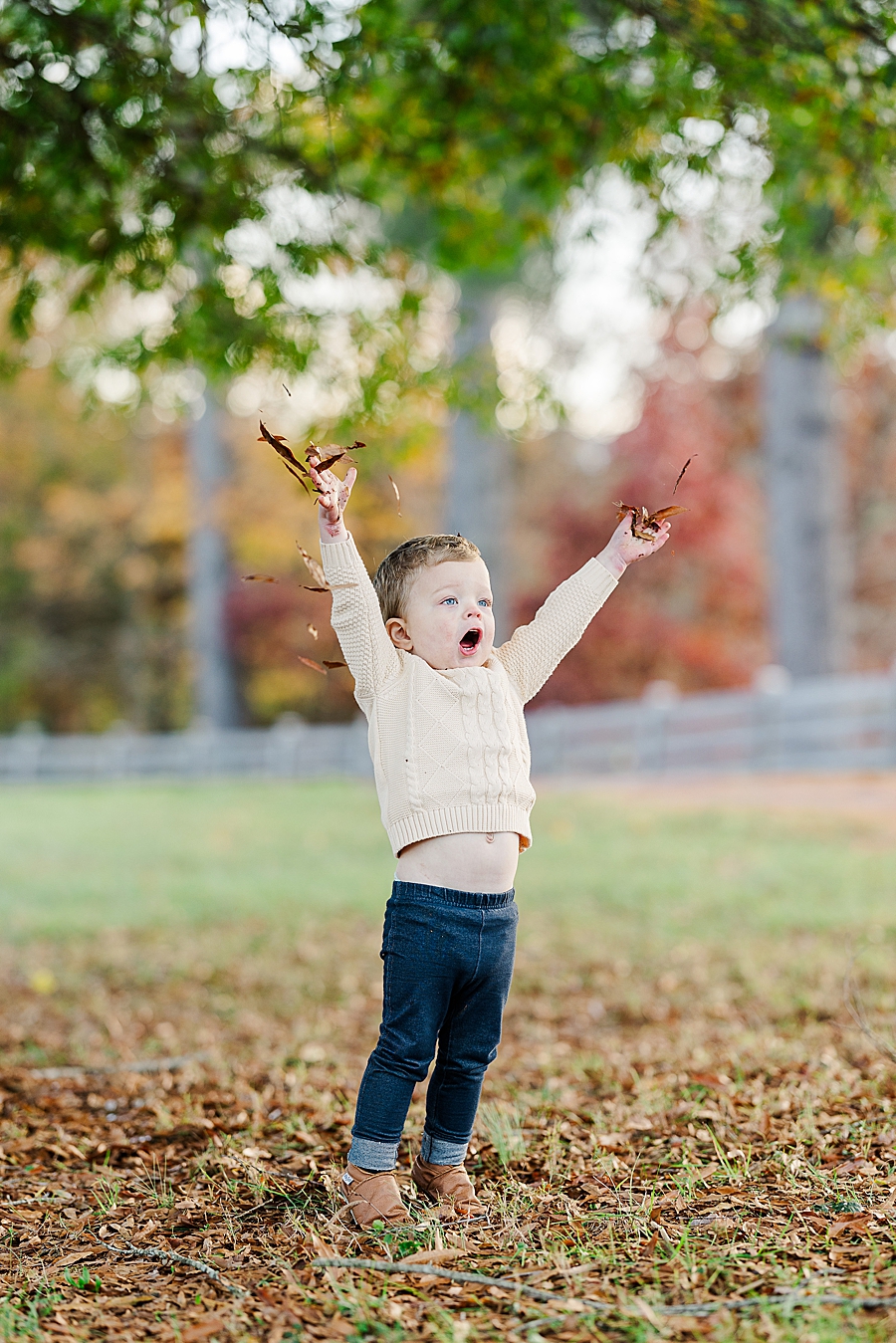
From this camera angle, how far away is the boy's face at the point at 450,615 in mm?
2898

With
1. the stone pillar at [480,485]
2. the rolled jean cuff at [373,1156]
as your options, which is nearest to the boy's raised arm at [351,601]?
the rolled jean cuff at [373,1156]

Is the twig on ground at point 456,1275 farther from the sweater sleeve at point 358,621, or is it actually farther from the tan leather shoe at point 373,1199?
the sweater sleeve at point 358,621

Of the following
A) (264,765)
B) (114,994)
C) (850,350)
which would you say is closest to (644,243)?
(850,350)

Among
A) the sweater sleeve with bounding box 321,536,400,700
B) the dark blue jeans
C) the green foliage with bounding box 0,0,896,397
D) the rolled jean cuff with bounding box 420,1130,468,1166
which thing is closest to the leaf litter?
the rolled jean cuff with bounding box 420,1130,468,1166

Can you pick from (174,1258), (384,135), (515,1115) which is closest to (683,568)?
(384,135)

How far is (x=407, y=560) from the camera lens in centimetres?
294

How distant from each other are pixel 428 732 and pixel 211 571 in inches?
917

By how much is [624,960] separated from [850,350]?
140 inches

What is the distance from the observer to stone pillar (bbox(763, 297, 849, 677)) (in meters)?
13.9

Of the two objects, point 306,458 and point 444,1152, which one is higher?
point 306,458

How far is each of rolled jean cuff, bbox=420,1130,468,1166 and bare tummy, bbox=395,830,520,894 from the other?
2.09ft

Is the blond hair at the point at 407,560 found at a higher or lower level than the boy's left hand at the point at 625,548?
lower

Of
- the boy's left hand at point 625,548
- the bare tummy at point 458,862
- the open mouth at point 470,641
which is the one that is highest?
the boy's left hand at point 625,548

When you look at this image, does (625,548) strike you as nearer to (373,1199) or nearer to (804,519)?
(373,1199)
